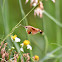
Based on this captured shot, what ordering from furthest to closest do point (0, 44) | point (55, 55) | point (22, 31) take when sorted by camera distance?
point (55, 55) → point (22, 31) → point (0, 44)

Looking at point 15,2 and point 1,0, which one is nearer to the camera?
point 1,0

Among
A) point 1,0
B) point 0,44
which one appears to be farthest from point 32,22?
point 0,44

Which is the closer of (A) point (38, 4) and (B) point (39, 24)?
(A) point (38, 4)

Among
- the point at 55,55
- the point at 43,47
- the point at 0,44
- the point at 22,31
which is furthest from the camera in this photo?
the point at 43,47

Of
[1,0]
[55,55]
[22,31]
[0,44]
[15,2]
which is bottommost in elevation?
[0,44]

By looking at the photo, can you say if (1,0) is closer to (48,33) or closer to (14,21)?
(14,21)

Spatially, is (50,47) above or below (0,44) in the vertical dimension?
above

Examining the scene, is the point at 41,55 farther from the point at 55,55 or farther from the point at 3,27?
the point at 3,27

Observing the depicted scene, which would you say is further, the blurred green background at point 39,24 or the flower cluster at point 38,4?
the blurred green background at point 39,24

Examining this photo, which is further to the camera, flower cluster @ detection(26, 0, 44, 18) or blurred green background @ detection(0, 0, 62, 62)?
blurred green background @ detection(0, 0, 62, 62)

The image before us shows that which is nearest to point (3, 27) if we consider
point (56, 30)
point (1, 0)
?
point (1, 0)
